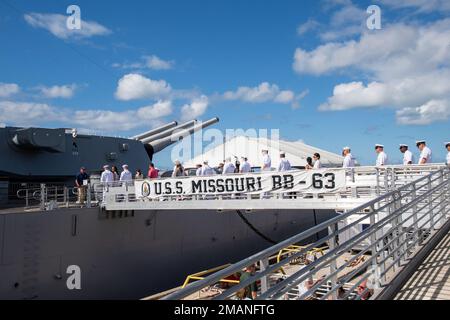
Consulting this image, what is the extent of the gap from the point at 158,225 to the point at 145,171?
6189mm

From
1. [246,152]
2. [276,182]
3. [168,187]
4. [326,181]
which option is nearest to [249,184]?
[276,182]

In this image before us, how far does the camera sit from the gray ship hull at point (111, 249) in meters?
10.4

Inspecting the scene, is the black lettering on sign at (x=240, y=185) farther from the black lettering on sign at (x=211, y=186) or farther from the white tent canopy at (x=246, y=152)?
the white tent canopy at (x=246, y=152)

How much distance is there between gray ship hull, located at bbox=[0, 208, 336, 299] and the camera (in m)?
10.4

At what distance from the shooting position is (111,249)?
12.9 metres

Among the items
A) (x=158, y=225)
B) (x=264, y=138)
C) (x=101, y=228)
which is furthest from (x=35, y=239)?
(x=264, y=138)

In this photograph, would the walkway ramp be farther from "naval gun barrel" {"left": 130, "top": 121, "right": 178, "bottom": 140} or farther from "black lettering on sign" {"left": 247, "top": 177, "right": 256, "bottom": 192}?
"naval gun barrel" {"left": 130, "top": 121, "right": 178, "bottom": 140}

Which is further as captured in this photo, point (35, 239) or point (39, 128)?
point (39, 128)

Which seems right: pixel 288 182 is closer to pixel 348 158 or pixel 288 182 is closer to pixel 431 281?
pixel 348 158

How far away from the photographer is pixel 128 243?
13.5 metres

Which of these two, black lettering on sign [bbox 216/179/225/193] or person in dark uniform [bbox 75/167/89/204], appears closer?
black lettering on sign [bbox 216/179/225/193]

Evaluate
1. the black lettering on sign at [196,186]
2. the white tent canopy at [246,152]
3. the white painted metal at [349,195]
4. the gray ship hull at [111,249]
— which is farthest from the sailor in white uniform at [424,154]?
the white tent canopy at [246,152]

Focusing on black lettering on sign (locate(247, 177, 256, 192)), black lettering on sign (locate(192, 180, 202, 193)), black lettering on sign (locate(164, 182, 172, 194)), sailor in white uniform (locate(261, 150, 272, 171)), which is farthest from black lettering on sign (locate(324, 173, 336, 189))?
black lettering on sign (locate(164, 182, 172, 194))
